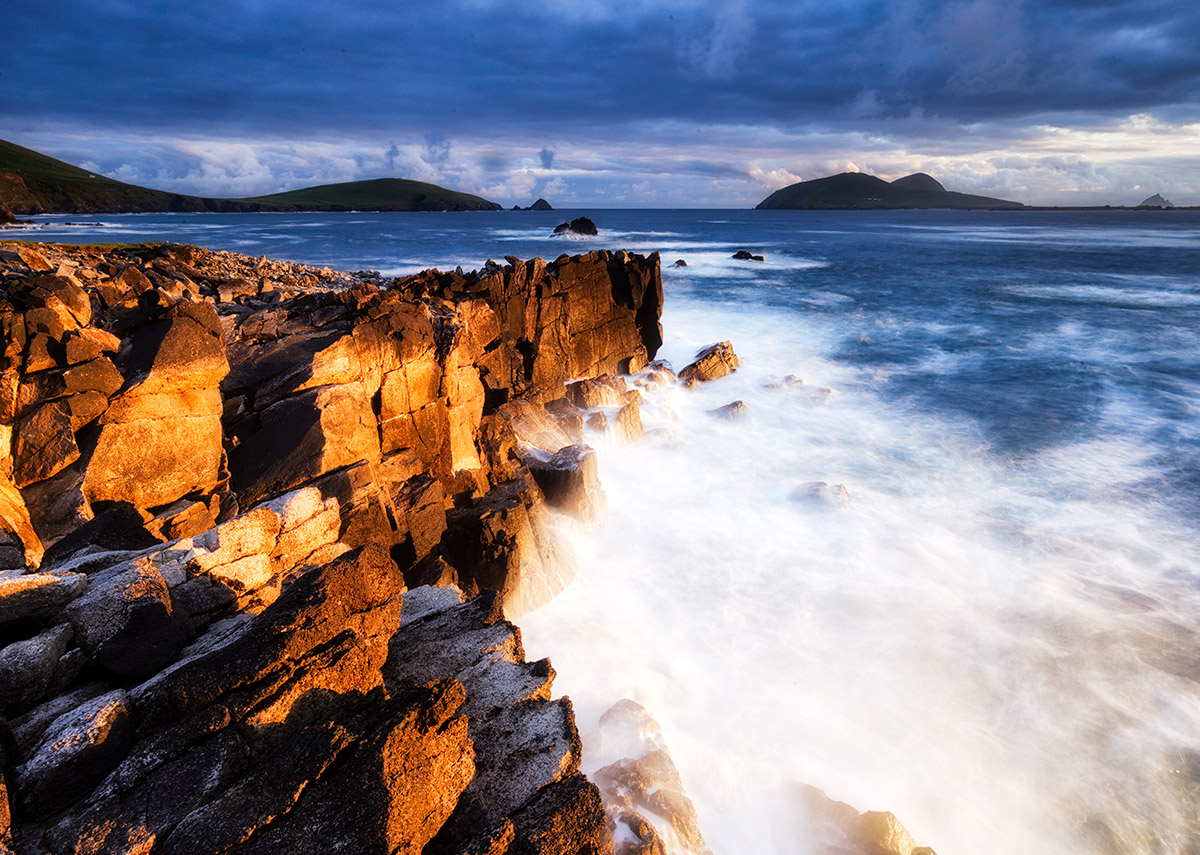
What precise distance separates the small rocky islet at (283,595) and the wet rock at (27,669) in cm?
2

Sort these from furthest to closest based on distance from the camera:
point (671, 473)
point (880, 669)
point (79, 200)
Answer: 1. point (79, 200)
2. point (671, 473)
3. point (880, 669)

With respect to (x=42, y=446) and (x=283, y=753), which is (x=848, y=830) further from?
(x=42, y=446)

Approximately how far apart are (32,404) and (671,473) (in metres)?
18.4

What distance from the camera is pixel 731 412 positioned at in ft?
91.5

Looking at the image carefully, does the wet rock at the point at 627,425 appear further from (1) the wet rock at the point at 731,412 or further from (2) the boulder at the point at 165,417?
(2) the boulder at the point at 165,417

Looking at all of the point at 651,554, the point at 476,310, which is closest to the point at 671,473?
the point at 651,554

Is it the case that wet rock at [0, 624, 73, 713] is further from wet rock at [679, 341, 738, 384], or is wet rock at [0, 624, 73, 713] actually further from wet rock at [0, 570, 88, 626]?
wet rock at [679, 341, 738, 384]

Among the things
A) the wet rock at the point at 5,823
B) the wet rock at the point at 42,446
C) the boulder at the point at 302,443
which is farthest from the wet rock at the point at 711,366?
the wet rock at the point at 5,823

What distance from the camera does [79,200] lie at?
19812 centimetres

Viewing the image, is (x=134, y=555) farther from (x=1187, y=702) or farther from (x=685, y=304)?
(x=685, y=304)

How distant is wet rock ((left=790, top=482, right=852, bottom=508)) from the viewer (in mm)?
20500

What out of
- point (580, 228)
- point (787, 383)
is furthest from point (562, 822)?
point (580, 228)

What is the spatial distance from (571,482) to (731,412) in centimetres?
1264

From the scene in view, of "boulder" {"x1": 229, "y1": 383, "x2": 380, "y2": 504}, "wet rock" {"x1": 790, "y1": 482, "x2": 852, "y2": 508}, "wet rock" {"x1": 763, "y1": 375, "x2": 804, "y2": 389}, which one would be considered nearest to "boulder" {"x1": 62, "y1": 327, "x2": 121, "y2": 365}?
"boulder" {"x1": 229, "y1": 383, "x2": 380, "y2": 504}
